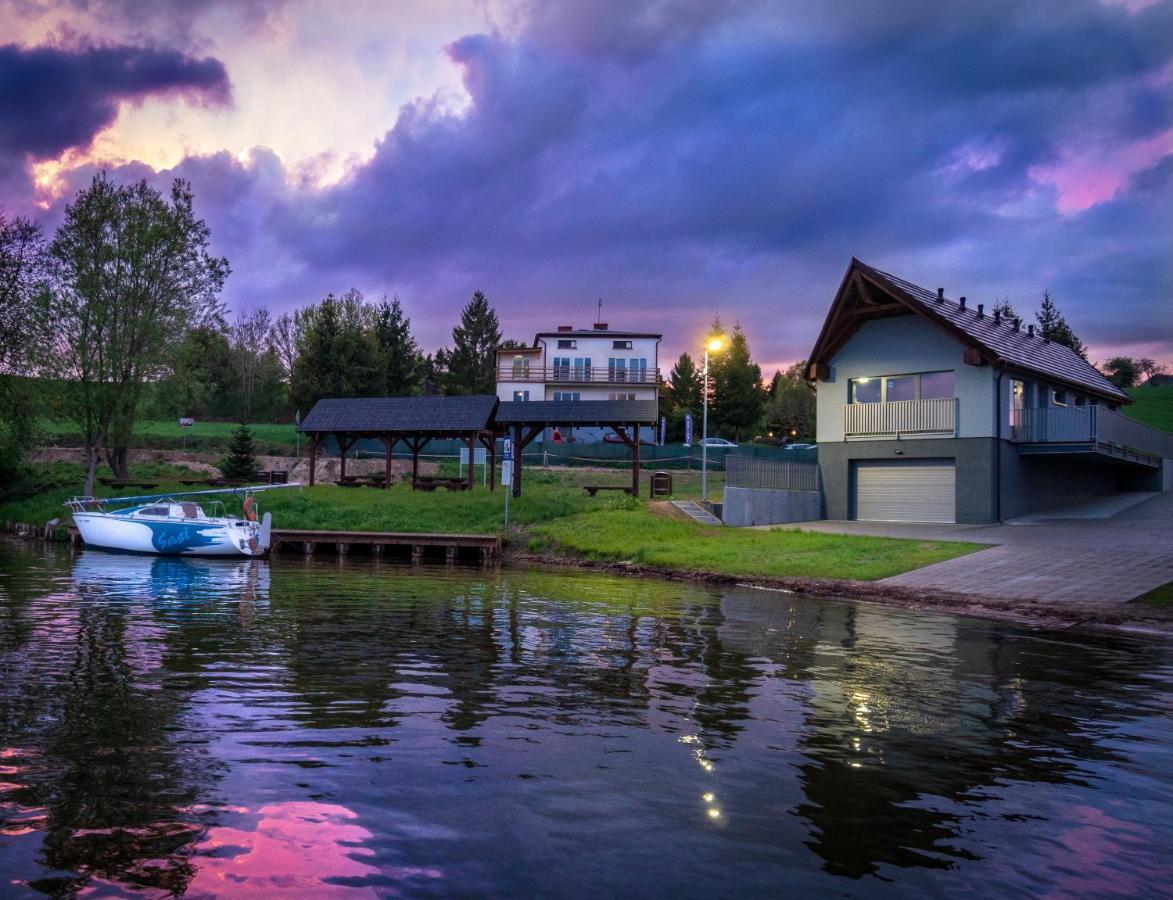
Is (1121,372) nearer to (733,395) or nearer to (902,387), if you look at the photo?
(733,395)

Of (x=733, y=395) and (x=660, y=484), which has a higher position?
(x=733, y=395)

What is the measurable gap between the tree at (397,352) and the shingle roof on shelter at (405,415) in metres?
27.4

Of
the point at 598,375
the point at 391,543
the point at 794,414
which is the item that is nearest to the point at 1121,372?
the point at 794,414

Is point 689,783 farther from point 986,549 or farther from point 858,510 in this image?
point 858,510

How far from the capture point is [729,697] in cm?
957

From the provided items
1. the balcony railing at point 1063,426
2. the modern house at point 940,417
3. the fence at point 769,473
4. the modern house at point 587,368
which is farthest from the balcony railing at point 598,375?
the balcony railing at point 1063,426

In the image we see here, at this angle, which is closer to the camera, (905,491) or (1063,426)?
(1063,426)

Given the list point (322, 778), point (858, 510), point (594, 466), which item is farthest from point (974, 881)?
point (594, 466)

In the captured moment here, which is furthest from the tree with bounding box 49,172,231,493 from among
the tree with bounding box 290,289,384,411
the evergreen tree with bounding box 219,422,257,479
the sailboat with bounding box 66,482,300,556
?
the tree with bounding box 290,289,384,411

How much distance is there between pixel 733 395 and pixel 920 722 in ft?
234

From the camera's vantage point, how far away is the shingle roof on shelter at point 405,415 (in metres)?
43.6

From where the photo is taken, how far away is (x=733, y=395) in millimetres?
78812

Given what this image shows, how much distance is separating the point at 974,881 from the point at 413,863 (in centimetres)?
320

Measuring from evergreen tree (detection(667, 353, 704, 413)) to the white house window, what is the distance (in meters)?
49.2
